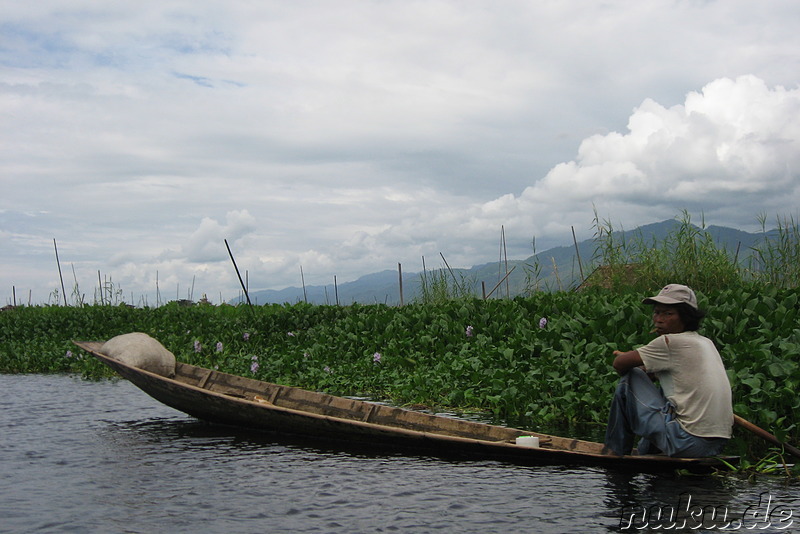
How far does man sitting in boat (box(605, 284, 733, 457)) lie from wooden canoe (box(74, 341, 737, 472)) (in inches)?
7.2

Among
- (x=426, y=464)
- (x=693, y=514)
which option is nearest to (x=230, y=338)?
(x=426, y=464)

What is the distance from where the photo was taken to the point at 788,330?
25.5 ft

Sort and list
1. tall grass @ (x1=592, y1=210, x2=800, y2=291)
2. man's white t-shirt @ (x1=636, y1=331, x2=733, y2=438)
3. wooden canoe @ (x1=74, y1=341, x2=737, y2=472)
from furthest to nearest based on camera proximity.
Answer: tall grass @ (x1=592, y1=210, x2=800, y2=291), wooden canoe @ (x1=74, y1=341, x2=737, y2=472), man's white t-shirt @ (x1=636, y1=331, x2=733, y2=438)

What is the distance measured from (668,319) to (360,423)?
2.83m

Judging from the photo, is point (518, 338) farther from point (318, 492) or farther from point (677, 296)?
point (318, 492)

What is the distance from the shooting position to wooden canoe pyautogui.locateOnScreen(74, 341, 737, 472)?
596cm

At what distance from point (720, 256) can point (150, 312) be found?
12.6 m

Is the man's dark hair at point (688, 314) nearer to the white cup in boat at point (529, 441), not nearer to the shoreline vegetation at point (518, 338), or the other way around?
the shoreline vegetation at point (518, 338)

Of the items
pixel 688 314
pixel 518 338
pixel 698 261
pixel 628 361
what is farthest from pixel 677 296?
pixel 698 261

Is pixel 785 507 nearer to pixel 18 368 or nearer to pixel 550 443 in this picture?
pixel 550 443

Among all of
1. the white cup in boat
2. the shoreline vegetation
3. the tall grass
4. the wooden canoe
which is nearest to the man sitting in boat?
the wooden canoe

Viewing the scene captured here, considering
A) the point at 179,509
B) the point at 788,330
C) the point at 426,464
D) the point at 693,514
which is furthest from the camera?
the point at 788,330

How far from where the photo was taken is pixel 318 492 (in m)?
5.68

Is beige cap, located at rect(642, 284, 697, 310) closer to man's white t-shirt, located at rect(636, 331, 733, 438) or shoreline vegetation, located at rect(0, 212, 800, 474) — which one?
man's white t-shirt, located at rect(636, 331, 733, 438)
